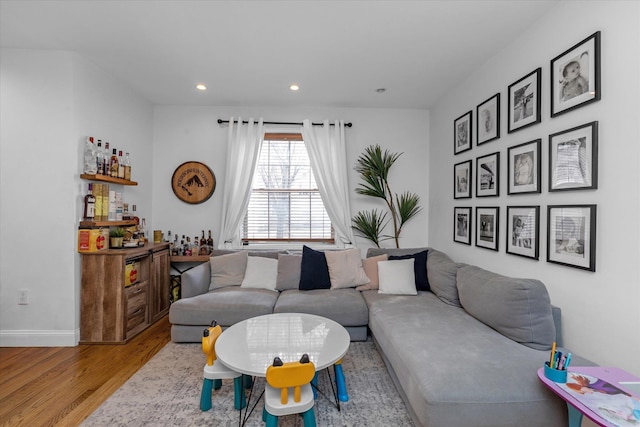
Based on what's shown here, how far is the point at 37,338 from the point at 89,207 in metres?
1.26

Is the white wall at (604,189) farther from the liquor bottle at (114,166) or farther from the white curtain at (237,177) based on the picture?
the liquor bottle at (114,166)

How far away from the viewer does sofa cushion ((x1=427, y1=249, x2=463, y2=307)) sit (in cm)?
264

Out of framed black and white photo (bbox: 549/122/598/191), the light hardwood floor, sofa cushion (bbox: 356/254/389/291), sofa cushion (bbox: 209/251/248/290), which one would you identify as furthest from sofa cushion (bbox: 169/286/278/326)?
framed black and white photo (bbox: 549/122/598/191)

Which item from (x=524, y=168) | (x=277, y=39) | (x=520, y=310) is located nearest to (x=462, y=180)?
(x=524, y=168)

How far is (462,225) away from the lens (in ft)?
10.3

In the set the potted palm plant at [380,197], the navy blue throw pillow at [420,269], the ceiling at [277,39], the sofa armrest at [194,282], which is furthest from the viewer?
the potted palm plant at [380,197]

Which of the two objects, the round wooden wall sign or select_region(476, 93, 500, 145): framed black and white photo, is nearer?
select_region(476, 93, 500, 145): framed black and white photo

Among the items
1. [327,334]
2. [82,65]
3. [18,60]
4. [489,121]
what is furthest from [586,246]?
[18,60]

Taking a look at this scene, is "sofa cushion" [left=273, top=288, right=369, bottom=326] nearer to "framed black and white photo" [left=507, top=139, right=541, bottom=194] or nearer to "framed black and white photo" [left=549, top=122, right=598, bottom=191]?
"framed black and white photo" [left=507, top=139, right=541, bottom=194]

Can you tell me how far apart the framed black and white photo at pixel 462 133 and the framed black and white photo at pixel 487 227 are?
0.72 meters

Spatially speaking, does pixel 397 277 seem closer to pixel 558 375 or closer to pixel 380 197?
pixel 380 197

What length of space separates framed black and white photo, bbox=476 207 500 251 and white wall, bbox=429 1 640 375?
0.23 m

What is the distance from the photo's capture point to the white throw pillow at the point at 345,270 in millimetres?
3156

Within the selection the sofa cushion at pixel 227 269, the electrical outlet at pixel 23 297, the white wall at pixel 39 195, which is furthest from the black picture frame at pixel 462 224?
the electrical outlet at pixel 23 297
